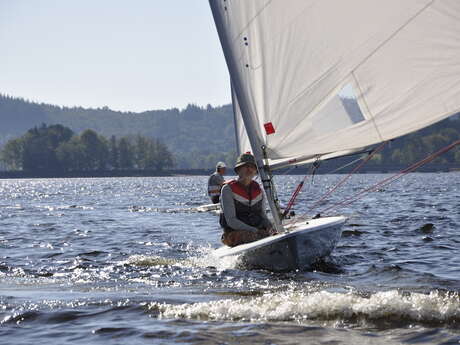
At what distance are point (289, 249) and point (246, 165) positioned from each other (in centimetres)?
160

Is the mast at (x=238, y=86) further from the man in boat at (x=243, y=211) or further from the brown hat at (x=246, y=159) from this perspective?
the man in boat at (x=243, y=211)

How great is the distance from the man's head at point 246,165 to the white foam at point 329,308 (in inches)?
125

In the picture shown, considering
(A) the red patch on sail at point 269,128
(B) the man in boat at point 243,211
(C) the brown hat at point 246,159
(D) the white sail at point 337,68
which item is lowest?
(B) the man in boat at point 243,211

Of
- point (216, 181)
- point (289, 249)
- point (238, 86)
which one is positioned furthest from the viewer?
point (216, 181)

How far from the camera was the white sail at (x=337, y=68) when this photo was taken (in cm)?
858

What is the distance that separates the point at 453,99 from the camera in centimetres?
834

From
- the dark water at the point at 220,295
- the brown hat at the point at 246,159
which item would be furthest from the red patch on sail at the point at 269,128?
Answer: the dark water at the point at 220,295

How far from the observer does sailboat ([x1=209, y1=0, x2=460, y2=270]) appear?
8609 millimetres

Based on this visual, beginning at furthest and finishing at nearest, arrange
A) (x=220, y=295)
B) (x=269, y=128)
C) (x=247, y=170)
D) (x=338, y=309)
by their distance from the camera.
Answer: (x=247, y=170)
(x=269, y=128)
(x=220, y=295)
(x=338, y=309)

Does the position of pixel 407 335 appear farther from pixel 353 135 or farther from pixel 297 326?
pixel 353 135

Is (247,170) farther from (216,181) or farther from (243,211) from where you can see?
(216,181)

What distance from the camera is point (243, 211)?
12758mm

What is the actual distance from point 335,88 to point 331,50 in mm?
510

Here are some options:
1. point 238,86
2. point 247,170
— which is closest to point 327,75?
point 238,86
